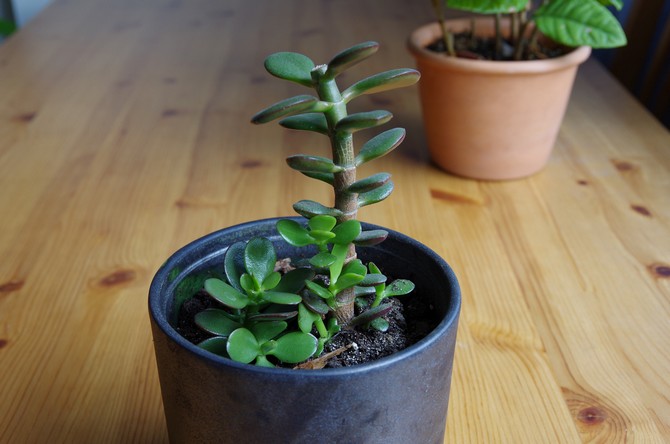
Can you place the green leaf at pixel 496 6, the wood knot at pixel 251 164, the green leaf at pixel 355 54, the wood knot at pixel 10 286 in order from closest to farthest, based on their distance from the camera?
the green leaf at pixel 355 54 < the wood knot at pixel 10 286 < the green leaf at pixel 496 6 < the wood knot at pixel 251 164

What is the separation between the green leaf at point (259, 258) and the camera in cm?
46

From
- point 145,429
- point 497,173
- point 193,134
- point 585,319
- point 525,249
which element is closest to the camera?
point 145,429

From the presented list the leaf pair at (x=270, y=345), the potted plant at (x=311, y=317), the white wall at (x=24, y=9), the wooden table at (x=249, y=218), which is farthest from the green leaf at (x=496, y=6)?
the white wall at (x=24, y=9)

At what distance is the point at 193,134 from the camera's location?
1.12 meters

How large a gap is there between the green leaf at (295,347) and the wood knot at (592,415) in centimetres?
30

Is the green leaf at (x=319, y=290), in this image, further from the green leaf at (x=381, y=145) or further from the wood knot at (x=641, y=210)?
the wood knot at (x=641, y=210)

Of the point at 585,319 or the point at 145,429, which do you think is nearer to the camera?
the point at 145,429

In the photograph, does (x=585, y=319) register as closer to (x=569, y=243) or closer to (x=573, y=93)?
(x=569, y=243)

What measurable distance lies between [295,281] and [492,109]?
1.95 ft

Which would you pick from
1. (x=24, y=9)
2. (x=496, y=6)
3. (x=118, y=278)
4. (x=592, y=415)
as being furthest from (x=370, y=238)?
(x=24, y=9)

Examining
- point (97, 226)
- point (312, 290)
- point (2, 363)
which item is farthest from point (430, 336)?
point (97, 226)

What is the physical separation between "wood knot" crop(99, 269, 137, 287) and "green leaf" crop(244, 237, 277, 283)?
367mm

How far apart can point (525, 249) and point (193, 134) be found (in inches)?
20.7

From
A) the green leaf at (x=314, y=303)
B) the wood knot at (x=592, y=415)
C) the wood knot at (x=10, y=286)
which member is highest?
the green leaf at (x=314, y=303)
